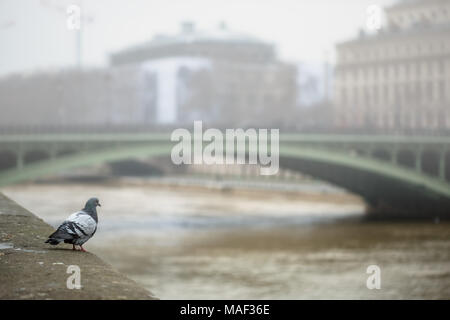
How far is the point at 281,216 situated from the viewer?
37.0 meters

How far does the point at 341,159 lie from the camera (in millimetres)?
32062

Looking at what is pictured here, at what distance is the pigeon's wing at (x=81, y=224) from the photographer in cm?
694

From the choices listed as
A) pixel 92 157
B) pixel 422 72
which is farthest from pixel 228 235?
pixel 422 72

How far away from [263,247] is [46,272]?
21.5 metres

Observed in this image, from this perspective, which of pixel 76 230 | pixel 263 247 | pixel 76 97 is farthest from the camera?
pixel 76 97

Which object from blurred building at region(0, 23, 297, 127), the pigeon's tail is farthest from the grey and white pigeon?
blurred building at region(0, 23, 297, 127)

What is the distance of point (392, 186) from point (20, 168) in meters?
16.2

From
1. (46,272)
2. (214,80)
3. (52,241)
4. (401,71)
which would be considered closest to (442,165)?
(52,241)

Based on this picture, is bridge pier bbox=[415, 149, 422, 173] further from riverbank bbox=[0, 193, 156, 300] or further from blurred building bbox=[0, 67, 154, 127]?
blurred building bbox=[0, 67, 154, 127]

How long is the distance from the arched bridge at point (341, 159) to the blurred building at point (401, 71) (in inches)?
924

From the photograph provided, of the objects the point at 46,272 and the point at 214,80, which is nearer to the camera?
the point at 46,272

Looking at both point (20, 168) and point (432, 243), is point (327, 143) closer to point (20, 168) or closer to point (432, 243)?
point (432, 243)

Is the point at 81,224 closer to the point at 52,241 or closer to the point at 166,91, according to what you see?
the point at 52,241

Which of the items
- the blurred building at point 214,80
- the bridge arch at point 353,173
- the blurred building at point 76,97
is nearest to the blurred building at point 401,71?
the blurred building at point 214,80
